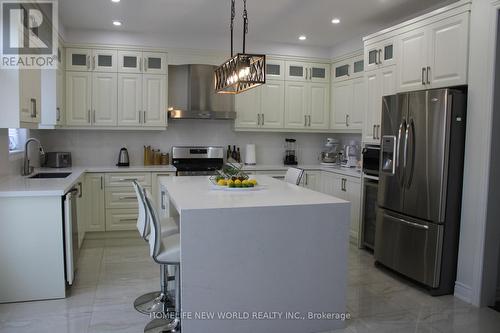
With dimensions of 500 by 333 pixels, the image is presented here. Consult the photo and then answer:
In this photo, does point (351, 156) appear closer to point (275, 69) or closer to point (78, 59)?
point (275, 69)

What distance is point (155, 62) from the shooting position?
5285mm

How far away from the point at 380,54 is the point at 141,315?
3401 millimetres

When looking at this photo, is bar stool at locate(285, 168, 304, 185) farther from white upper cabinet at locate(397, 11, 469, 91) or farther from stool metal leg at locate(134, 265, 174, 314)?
stool metal leg at locate(134, 265, 174, 314)

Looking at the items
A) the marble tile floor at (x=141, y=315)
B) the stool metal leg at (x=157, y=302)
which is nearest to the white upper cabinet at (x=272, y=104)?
the marble tile floor at (x=141, y=315)

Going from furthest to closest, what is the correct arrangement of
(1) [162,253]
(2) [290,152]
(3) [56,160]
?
(2) [290,152], (3) [56,160], (1) [162,253]

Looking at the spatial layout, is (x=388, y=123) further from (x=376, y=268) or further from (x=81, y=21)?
(x=81, y=21)

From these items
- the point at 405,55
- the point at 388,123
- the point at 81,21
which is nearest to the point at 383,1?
the point at 405,55

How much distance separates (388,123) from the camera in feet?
12.8

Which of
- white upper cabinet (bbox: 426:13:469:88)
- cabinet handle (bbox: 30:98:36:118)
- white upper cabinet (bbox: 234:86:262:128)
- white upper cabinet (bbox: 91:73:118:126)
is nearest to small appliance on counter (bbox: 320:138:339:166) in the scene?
white upper cabinet (bbox: 234:86:262:128)

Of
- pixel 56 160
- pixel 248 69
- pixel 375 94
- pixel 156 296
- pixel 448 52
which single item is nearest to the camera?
pixel 248 69

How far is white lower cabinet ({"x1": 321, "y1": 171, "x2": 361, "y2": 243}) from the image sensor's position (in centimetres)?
473

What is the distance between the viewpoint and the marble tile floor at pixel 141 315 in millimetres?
2832

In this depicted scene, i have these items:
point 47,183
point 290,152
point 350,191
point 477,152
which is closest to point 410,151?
point 477,152

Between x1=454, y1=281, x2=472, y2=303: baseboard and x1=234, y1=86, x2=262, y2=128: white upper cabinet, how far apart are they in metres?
3.30
